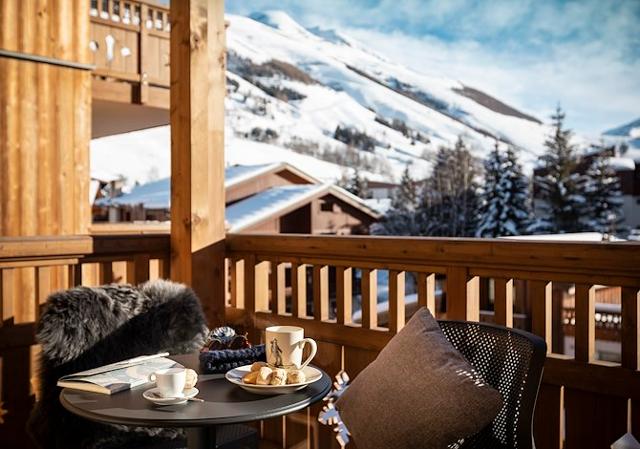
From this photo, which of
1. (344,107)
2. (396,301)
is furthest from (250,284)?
(344,107)

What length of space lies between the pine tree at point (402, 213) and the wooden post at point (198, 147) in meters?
23.0

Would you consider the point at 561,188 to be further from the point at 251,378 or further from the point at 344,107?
the point at 251,378

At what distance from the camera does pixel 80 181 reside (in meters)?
4.58

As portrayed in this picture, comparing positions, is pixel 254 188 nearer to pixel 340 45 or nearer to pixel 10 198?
pixel 10 198

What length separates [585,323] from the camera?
1882 millimetres

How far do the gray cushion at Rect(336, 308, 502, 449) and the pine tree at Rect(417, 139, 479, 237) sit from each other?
2525 centimetres

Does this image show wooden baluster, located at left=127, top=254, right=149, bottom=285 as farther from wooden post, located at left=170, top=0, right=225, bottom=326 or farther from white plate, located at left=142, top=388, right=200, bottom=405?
white plate, located at left=142, top=388, right=200, bottom=405

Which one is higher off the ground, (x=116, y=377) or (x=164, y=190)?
(x=164, y=190)

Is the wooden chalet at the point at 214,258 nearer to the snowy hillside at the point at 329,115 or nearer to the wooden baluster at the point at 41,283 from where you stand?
the wooden baluster at the point at 41,283

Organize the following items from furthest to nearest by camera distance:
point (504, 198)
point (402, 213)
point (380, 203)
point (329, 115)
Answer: point (329, 115)
point (380, 203)
point (402, 213)
point (504, 198)

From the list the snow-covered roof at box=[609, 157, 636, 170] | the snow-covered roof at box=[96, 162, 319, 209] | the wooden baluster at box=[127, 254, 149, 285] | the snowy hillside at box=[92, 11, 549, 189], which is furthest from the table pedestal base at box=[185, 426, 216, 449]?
the snow-covered roof at box=[609, 157, 636, 170]

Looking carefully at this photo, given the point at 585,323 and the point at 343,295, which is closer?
the point at 585,323

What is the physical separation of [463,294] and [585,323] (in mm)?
414

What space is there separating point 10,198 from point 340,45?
114 ft
